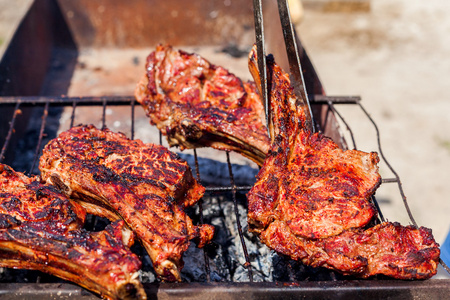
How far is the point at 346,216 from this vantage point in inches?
92.0

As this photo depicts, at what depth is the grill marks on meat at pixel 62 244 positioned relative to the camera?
6.59 ft

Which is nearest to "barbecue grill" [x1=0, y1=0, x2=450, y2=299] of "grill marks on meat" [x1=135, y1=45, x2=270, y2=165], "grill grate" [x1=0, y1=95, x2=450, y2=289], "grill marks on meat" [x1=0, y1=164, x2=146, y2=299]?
"grill grate" [x1=0, y1=95, x2=450, y2=289]

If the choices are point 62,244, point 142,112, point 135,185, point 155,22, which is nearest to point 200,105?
point 135,185

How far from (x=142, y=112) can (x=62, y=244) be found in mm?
2846

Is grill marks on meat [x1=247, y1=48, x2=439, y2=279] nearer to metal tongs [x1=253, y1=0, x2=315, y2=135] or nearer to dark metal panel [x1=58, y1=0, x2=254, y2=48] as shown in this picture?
metal tongs [x1=253, y1=0, x2=315, y2=135]

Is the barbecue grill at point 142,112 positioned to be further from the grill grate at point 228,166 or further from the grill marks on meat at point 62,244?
the grill marks on meat at point 62,244

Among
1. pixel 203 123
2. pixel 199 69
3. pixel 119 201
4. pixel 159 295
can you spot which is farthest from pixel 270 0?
pixel 159 295

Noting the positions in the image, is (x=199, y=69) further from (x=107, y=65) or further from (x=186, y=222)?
(x=107, y=65)

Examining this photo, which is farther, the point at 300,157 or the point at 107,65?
the point at 107,65

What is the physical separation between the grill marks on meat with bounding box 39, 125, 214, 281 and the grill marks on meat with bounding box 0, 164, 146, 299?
0.11 m

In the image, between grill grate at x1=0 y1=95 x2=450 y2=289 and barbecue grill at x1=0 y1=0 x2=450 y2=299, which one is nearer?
barbecue grill at x1=0 y1=0 x2=450 y2=299

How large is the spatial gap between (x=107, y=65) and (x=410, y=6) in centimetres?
821

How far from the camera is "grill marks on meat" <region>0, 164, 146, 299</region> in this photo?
201 centimetres

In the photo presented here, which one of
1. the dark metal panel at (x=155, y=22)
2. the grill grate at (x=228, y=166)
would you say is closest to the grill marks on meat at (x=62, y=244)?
the grill grate at (x=228, y=166)
